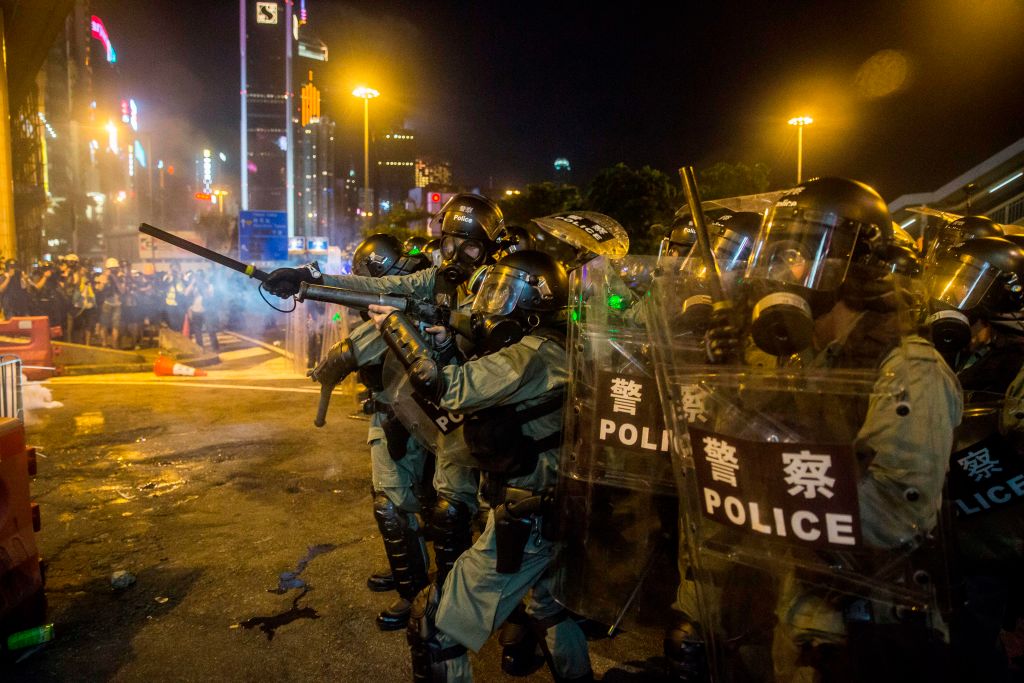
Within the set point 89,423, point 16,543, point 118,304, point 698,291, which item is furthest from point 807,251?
point 118,304

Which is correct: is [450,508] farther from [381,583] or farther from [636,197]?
[636,197]

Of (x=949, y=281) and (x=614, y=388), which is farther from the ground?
(x=949, y=281)

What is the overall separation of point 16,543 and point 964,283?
494 cm

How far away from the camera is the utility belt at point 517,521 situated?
2.76 metres

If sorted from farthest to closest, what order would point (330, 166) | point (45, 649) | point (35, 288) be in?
point (330, 166) → point (35, 288) → point (45, 649)

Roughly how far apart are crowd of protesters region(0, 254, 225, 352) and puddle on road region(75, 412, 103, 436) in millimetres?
5651

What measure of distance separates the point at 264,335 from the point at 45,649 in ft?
53.8

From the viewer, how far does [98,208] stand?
5850cm

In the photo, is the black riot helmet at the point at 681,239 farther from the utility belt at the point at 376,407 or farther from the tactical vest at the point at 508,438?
the utility belt at the point at 376,407

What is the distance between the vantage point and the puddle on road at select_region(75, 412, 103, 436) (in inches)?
301

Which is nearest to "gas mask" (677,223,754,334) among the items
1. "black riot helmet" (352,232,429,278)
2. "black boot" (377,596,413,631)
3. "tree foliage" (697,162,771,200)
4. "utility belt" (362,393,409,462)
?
"utility belt" (362,393,409,462)

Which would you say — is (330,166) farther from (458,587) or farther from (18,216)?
(458,587)

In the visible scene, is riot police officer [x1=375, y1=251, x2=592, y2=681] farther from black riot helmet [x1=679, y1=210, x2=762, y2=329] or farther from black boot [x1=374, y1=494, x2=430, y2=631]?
black boot [x1=374, y1=494, x2=430, y2=631]

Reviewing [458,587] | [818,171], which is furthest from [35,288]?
[818,171]
